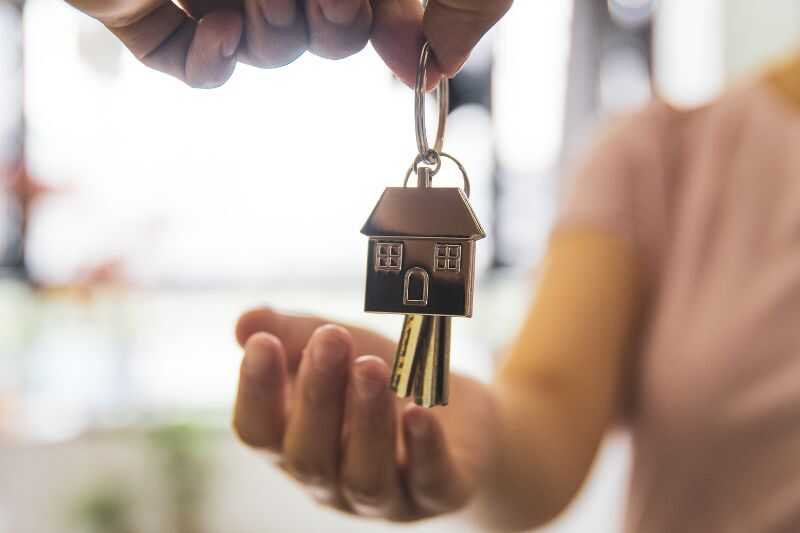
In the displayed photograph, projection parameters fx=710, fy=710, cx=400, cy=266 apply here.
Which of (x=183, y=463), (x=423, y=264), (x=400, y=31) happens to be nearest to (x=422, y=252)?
(x=423, y=264)

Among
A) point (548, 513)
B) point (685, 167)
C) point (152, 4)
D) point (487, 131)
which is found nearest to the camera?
point (152, 4)

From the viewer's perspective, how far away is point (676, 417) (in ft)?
3.09

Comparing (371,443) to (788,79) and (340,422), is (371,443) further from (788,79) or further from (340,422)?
(788,79)

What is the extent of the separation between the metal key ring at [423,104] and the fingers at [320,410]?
0.42 ft

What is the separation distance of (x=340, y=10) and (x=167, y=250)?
214 centimetres

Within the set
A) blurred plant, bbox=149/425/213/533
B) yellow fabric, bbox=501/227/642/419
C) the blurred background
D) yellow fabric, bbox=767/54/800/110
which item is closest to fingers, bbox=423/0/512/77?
yellow fabric, bbox=501/227/642/419

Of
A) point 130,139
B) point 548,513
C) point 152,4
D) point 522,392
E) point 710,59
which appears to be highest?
point 710,59

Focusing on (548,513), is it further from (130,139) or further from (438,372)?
(130,139)

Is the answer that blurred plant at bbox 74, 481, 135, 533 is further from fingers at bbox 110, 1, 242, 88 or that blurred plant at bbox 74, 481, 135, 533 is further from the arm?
fingers at bbox 110, 1, 242, 88

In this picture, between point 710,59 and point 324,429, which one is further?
point 710,59

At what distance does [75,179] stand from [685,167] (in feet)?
6.32

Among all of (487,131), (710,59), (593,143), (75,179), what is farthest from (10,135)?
(710,59)

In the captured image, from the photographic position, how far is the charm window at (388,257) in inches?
16.4

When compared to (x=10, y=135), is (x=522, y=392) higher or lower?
lower
